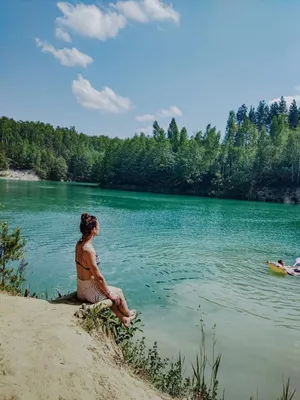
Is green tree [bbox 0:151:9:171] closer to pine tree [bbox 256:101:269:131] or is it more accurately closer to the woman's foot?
pine tree [bbox 256:101:269:131]

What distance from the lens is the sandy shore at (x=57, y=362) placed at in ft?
14.8

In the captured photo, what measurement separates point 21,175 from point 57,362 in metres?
168

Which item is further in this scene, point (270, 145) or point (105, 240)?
point (270, 145)

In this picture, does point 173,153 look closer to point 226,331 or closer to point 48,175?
point 48,175

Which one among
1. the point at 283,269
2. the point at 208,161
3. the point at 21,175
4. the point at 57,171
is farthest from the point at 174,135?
the point at 283,269

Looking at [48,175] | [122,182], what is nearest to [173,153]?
[122,182]

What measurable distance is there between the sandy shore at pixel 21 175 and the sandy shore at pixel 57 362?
518ft

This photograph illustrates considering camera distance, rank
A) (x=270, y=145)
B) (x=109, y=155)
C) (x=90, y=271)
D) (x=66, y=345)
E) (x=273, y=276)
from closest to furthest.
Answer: (x=66, y=345) → (x=90, y=271) → (x=273, y=276) → (x=270, y=145) → (x=109, y=155)

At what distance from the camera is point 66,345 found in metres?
5.38

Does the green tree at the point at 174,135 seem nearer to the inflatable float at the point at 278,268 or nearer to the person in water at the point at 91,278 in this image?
the inflatable float at the point at 278,268

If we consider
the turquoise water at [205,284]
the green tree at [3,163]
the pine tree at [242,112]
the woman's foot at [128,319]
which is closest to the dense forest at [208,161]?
the green tree at [3,163]

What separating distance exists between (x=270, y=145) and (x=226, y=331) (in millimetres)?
95726

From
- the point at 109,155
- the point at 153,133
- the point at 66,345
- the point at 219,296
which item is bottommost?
the point at 219,296

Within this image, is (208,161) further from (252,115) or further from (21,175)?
(21,175)
